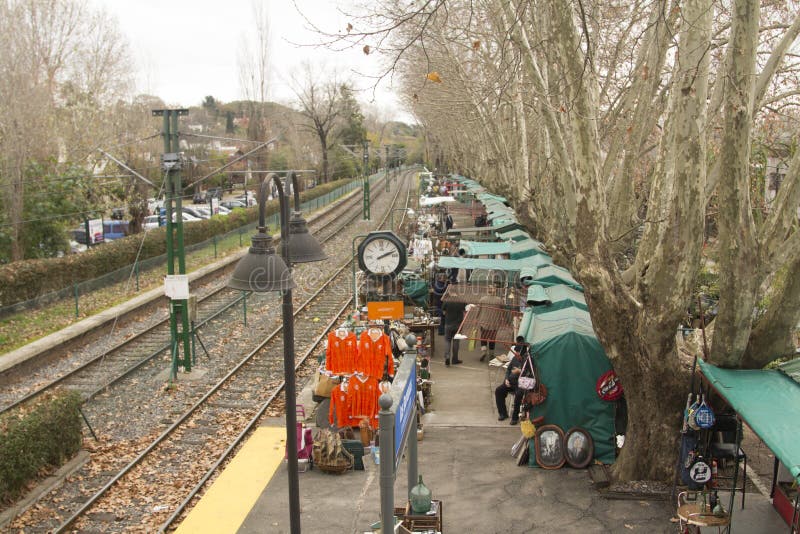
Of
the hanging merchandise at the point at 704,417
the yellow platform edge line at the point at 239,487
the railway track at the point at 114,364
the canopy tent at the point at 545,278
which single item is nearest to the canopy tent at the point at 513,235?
the canopy tent at the point at 545,278

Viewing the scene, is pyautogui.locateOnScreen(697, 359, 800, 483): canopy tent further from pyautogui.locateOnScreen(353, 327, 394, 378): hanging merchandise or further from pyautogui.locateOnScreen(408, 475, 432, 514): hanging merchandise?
pyautogui.locateOnScreen(353, 327, 394, 378): hanging merchandise

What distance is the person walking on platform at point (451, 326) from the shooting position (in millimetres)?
16156

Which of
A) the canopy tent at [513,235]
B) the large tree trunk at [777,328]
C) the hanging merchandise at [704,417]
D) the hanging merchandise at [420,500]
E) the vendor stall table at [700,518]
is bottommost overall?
the vendor stall table at [700,518]

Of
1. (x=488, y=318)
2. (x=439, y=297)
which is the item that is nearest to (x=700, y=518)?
(x=488, y=318)

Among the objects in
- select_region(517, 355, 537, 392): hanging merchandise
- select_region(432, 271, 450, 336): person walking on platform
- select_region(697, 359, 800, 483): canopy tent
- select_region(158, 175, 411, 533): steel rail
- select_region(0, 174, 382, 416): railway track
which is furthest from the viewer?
select_region(432, 271, 450, 336): person walking on platform

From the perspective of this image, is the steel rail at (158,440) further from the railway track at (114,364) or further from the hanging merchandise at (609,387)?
the hanging merchandise at (609,387)

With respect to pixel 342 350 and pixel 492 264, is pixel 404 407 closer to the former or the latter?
pixel 342 350

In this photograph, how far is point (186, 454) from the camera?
40.2ft

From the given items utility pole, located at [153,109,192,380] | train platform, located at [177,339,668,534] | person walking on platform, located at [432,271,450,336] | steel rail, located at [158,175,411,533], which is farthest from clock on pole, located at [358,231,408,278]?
utility pole, located at [153,109,192,380]

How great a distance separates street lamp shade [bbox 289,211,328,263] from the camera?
7.13 m

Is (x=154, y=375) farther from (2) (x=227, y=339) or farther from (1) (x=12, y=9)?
(1) (x=12, y=9)

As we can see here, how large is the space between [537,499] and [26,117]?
2572cm

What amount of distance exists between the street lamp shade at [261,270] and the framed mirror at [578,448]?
5.82m

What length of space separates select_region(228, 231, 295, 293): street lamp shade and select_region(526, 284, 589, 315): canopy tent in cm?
811
